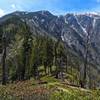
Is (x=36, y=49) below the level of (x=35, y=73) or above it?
above

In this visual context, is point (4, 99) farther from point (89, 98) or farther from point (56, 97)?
point (89, 98)

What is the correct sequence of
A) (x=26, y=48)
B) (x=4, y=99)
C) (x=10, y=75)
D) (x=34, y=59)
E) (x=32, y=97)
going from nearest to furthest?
(x=4, y=99)
(x=32, y=97)
(x=26, y=48)
(x=34, y=59)
(x=10, y=75)

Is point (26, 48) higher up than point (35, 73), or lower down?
higher up

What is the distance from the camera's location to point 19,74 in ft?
465

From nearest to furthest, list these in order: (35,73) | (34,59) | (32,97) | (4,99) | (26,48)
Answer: (4,99) → (32,97) → (26,48) → (34,59) → (35,73)

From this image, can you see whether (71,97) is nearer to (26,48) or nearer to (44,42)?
(26,48)

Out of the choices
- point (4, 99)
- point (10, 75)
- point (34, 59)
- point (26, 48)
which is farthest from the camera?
point (10, 75)

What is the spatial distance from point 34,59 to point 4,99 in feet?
387

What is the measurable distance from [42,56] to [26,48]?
78.0 feet

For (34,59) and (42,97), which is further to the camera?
(34,59)

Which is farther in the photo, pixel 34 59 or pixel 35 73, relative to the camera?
pixel 35 73

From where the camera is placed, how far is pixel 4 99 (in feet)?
64.7

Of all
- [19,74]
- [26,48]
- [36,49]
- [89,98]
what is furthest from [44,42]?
[89,98]

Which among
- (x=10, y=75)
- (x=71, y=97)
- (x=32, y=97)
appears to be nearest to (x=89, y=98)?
(x=71, y=97)
